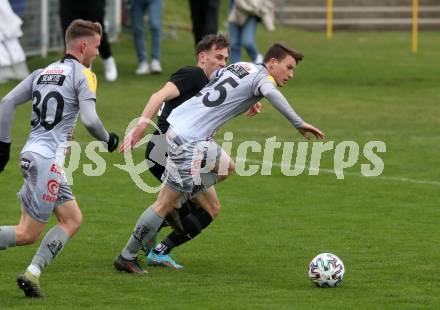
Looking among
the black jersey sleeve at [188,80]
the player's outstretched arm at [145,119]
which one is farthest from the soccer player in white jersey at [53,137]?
the black jersey sleeve at [188,80]

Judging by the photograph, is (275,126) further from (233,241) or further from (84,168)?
(233,241)

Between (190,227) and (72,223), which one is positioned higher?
(72,223)

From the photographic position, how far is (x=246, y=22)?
22984 millimetres

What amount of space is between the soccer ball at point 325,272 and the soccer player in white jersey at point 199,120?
120 cm

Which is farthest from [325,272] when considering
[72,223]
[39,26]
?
[39,26]

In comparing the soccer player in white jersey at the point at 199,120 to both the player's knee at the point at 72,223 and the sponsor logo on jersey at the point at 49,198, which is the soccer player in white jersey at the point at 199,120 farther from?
the sponsor logo on jersey at the point at 49,198

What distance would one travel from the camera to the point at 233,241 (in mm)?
11711

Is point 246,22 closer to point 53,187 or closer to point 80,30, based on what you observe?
point 80,30

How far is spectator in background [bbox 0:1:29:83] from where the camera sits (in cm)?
2186

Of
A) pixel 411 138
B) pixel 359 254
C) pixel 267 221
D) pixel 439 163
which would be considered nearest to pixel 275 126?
pixel 411 138

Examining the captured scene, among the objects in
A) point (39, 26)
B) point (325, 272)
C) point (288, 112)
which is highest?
point (288, 112)

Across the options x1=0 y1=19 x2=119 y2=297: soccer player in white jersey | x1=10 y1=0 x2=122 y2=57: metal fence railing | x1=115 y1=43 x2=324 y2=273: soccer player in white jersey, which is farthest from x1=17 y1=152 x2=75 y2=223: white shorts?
x1=10 y1=0 x2=122 y2=57: metal fence railing

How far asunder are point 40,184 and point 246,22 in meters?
14.1

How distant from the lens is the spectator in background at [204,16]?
75.6 feet
